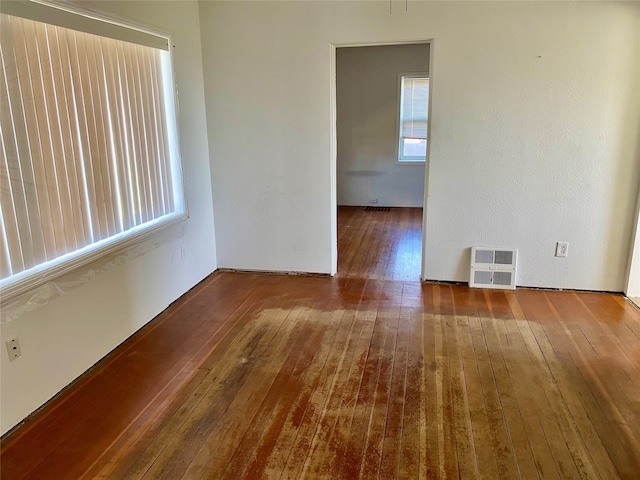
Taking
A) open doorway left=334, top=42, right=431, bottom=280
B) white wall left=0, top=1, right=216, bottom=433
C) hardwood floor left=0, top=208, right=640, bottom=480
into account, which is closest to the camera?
hardwood floor left=0, top=208, right=640, bottom=480

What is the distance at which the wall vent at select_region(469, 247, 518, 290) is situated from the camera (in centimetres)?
372

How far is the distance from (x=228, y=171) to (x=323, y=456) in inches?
107

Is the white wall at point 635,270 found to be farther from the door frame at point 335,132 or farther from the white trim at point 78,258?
the white trim at point 78,258

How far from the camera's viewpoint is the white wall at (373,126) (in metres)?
6.71

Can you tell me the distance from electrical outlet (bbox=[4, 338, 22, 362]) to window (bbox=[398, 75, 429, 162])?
5.73 metres

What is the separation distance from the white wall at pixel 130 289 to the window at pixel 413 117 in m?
3.88

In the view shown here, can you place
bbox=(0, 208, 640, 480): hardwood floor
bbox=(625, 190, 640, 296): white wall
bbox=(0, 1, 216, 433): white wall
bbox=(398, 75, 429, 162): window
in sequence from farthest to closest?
1. bbox=(398, 75, 429, 162): window
2. bbox=(625, 190, 640, 296): white wall
3. bbox=(0, 1, 216, 433): white wall
4. bbox=(0, 208, 640, 480): hardwood floor

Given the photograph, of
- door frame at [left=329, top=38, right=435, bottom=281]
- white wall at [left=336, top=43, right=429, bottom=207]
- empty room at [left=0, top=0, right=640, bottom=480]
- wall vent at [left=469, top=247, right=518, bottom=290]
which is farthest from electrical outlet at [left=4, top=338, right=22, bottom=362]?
white wall at [left=336, top=43, right=429, bottom=207]

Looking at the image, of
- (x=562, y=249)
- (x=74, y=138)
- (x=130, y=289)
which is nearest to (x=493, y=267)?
(x=562, y=249)

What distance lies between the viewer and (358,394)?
235 cm

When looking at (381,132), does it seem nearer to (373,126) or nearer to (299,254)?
(373,126)

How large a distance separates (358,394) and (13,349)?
1643 mm

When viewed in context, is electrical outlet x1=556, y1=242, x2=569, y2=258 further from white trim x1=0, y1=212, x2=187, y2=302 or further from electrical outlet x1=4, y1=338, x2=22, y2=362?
electrical outlet x1=4, y1=338, x2=22, y2=362

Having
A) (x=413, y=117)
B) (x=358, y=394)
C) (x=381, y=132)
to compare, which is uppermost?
(x=413, y=117)
